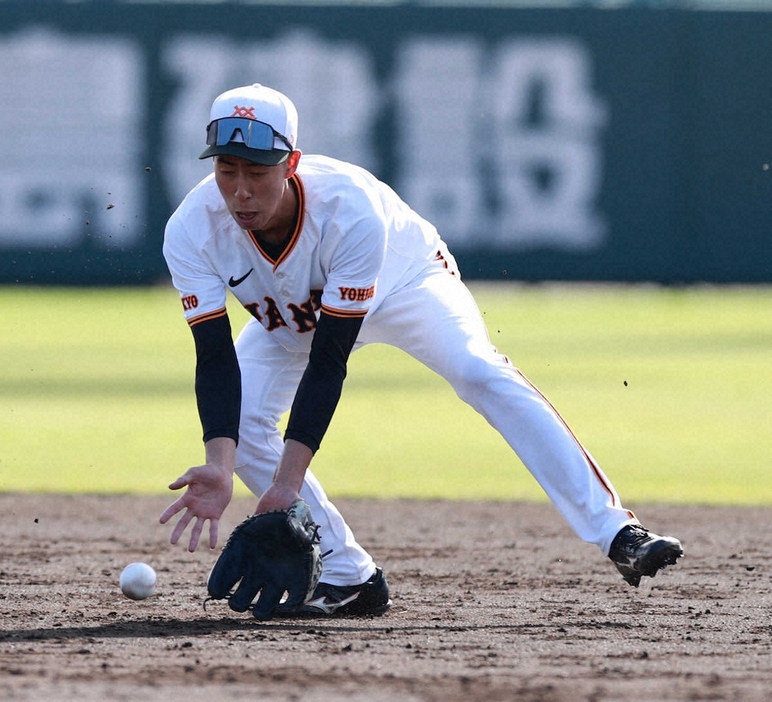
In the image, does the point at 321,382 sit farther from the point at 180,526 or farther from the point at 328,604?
the point at 328,604

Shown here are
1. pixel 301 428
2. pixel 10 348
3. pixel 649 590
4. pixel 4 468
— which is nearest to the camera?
pixel 301 428

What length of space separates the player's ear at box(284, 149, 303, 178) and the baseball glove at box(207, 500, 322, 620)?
3.16 feet

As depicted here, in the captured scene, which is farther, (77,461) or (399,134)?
(399,134)

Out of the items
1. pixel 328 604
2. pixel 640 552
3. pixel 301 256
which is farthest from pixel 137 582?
pixel 640 552

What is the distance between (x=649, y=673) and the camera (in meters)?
3.58

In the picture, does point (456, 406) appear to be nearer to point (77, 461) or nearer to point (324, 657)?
point (77, 461)

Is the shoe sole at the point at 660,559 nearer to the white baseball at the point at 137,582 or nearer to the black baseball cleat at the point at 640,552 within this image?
the black baseball cleat at the point at 640,552

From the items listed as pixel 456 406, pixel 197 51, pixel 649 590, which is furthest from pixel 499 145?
pixel 649 590

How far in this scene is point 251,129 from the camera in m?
4.10

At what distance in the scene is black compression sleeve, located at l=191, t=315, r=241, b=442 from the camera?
430 cm

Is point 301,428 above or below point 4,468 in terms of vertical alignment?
above

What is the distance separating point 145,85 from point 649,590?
15227 millimetres

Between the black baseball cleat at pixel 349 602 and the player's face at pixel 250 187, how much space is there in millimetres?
1189

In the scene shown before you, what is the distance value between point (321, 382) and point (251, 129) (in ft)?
2.45
